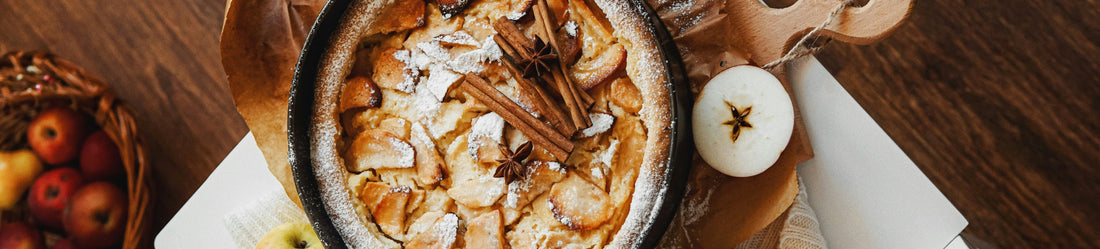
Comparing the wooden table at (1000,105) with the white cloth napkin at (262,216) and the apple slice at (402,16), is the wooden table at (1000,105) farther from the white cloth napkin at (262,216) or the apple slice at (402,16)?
the white cloth napkin at (262,216)

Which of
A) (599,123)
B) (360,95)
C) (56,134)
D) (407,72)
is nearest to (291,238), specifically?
(360,95)

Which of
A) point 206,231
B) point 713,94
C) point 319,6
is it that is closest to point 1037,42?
point 713,94

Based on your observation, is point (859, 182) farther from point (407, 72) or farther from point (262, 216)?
point (262, 216)

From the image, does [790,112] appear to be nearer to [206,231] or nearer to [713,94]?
[713,94]

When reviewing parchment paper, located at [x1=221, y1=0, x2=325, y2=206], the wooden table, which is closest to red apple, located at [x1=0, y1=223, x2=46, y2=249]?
parchment paper, located at [x1=221, y1=0, x2=325, y2=206]

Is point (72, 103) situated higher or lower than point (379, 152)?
lower
